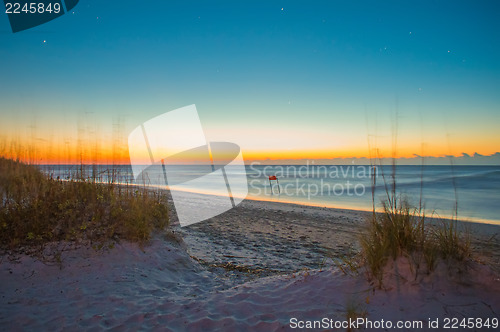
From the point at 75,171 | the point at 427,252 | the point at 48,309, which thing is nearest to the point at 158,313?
the point at 48,309

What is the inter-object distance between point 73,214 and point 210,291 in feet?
11.7

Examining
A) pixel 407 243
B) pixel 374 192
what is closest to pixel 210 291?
pixel 407 243

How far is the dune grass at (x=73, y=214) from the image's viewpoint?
5383 mm

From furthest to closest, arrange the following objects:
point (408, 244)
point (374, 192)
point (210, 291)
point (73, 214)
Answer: point (374, 192)
point (73, 214)
point (210, 291)
point (408, 244)

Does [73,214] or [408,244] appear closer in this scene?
[408,244]

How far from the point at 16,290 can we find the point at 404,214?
5970mm

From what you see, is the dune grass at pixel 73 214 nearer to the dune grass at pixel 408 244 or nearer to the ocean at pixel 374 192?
the ocean at pixel 374 192

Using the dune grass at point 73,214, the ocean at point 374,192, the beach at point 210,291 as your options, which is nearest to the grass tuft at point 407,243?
the beach at point 210,291

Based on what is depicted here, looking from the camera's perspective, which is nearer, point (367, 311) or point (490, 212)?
point (367, 311)

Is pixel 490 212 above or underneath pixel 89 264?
underneath

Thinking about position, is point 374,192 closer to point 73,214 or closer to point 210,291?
point 210,291

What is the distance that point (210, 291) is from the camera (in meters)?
4.55

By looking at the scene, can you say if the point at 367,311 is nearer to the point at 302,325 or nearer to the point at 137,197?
the point at 302,325

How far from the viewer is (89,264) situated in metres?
4.95
